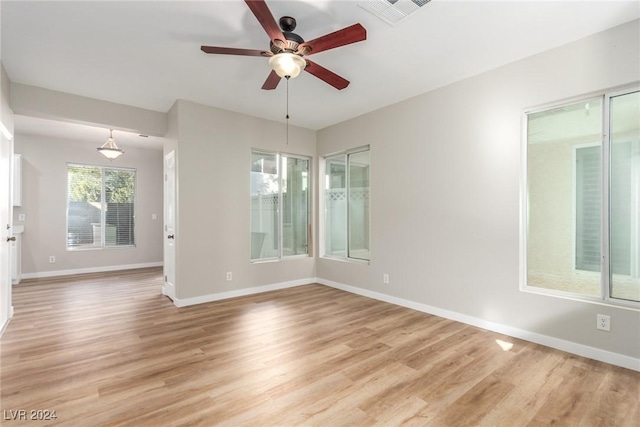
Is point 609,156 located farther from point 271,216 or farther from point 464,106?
point 271,216

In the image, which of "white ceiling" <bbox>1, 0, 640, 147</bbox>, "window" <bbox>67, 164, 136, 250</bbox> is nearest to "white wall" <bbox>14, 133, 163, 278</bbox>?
"window" <bbox>67, 164, 136, 250</bbox>

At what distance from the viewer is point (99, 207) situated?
270 inches

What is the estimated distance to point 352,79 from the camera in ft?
11.5

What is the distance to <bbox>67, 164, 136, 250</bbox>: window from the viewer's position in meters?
6.55

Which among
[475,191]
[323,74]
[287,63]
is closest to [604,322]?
[475,191]

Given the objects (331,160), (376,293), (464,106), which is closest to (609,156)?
(464,106)

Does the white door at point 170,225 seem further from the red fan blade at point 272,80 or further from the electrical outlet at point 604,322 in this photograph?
the electrical outlet at point 604,322

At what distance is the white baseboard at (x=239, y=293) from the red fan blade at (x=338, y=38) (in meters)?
3.49

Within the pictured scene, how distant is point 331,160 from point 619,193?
151 inches

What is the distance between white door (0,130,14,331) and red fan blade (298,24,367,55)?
11.1 ft

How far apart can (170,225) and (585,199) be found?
4.99m

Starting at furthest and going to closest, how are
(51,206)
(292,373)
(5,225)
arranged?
(51,206) → (5,225) → (292,373)

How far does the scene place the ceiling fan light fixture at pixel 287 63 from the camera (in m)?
2.31

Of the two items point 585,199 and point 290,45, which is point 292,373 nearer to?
point 290,45
